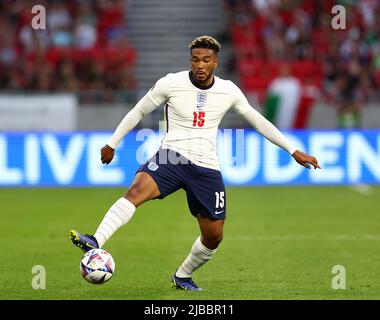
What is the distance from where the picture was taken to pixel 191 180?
353 inches

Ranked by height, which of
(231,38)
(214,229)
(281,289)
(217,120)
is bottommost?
(281,289)

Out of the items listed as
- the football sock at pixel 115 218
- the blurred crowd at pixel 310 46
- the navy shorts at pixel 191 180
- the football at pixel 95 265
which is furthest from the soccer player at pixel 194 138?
the blurred crowd at pixel 310 46

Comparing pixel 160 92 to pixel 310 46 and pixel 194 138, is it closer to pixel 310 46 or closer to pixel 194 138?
pixel 194 138

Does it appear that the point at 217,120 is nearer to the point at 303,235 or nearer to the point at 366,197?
the point at 303,235

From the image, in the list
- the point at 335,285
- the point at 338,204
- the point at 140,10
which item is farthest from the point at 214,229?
the point at 140,10

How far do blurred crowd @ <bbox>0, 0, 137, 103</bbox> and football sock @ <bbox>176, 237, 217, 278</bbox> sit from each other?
13.0 m

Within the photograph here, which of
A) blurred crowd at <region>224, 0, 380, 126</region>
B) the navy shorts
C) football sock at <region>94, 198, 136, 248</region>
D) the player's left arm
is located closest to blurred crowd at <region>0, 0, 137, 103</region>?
blurred crowd at <region>224, 0, 380, 126</region>

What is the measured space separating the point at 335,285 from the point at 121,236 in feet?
16.6

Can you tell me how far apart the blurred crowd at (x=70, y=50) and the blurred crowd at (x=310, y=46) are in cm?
287

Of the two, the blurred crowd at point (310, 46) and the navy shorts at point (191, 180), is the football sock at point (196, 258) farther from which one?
the blurred crowd at point (310, 46)

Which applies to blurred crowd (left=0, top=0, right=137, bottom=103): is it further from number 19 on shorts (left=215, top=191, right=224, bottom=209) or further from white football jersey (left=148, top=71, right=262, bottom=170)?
number 19 on shorts (left=215, top=191, right=224, bottom=209)

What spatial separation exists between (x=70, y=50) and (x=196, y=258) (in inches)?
620

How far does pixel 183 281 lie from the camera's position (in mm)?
9391

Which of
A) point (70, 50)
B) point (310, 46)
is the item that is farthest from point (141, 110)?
point (310, 46)
